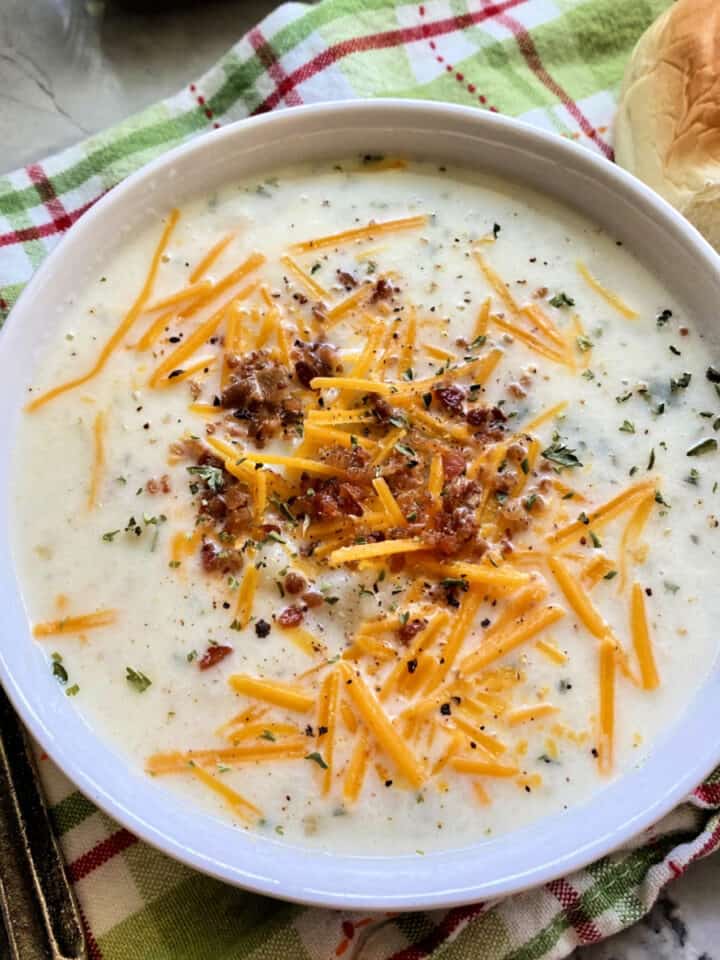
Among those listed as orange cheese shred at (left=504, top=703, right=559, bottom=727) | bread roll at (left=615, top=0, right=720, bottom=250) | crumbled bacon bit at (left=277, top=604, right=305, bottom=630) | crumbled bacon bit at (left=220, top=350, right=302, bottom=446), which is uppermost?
bread roll at (left=615, top=0, right=720, bottom=250)

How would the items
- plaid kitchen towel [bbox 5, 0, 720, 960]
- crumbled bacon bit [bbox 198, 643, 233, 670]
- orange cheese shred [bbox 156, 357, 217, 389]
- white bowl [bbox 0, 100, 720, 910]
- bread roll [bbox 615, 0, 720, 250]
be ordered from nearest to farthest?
white bowl [bbox 0, 100, 720, 910], crumbled bacon bit [bbox 198, 643, 233, 670], plaid kitchen towel [bbox 5, 0, 720, 960], orange cheese shred [bbox 156, 357, 217, 389], bread roll [bbox 615, 0, 720, 250]

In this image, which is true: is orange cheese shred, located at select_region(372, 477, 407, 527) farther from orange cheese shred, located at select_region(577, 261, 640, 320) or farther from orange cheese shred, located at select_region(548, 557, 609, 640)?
orange cheese shred, located at select_region(577, 261, 640, 320)

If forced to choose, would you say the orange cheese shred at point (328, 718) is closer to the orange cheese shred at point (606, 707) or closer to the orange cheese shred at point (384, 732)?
the orange cheese shred at point (384, 732)

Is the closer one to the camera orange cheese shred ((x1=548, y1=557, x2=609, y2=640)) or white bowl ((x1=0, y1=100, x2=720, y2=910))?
white bowl ((x1=0, y1=100, x2=720, y2=910))

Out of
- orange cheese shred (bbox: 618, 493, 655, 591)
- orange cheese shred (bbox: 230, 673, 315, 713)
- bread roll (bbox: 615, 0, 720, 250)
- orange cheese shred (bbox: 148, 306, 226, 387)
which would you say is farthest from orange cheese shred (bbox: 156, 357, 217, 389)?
bread roll (bbox: 615, 0, 720, 250)

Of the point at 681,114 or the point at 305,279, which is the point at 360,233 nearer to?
the point at 305,279

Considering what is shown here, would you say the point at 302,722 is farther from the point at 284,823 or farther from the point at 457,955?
the point at 457,955

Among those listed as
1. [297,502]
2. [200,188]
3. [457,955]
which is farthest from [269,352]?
[457,955]

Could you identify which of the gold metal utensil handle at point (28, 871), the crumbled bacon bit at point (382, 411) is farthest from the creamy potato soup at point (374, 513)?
the gold metal utensil handle at point (28, 871)
